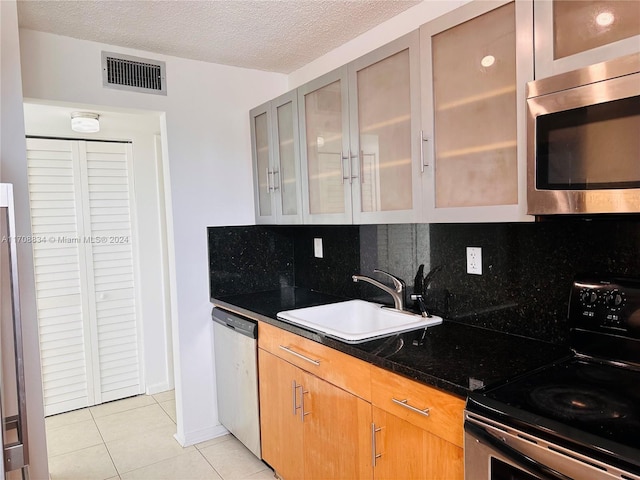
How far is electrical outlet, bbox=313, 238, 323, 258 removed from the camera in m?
2.98

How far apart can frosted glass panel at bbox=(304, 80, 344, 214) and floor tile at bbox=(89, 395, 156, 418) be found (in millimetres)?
2251

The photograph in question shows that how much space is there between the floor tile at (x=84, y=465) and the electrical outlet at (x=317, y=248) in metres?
1.74

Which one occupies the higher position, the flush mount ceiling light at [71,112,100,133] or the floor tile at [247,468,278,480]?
the flush mount ceiling light at [71,112,100,133]

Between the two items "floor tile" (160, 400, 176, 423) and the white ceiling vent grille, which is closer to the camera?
the white ceiling vent grille

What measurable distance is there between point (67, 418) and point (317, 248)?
88.8 inches

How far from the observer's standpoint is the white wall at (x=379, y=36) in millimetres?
2079

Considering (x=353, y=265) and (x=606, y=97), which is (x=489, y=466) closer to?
(x=606, y=97)

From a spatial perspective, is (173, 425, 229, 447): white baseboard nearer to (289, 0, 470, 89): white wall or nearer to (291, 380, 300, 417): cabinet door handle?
(291, 380, 300, 417): cabinet door handle

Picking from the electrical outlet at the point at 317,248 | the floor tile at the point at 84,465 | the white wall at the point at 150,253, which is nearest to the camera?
the floor tile at the point at 84,465

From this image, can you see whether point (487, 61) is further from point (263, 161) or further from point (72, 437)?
point (72, 437)

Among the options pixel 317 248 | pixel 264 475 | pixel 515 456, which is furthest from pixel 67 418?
pixel 515 456

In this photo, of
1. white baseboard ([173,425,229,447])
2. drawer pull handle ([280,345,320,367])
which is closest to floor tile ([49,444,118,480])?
white baseboard ([173,425,229,447])

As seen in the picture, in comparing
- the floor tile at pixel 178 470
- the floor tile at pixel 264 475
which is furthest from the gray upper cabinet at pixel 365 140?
the floor tile at pixel 178 470

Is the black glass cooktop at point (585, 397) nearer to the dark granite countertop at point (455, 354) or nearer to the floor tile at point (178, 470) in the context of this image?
the dark granite countertop at point (455, 354)
